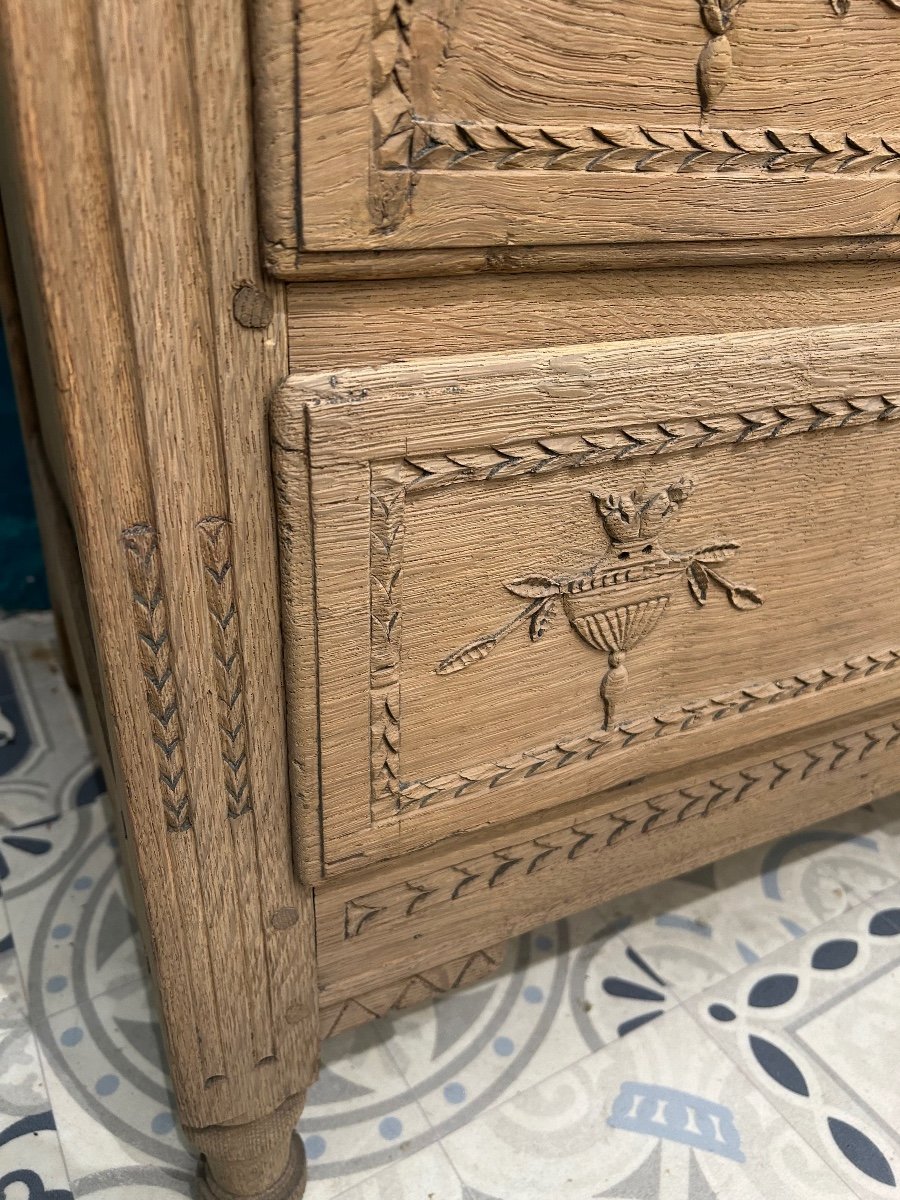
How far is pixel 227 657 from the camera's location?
0.41 meters

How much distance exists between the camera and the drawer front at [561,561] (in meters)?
0.39

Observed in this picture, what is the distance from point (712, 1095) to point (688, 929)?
16cm

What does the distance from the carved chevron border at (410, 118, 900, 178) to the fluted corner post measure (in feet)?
0.25

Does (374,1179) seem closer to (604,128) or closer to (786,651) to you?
(786,651)

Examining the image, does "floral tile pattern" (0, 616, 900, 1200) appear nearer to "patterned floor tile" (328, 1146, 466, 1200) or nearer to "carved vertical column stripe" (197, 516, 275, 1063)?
"patterned floor tile" (328, 1146, 466, 1200)

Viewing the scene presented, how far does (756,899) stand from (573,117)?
73 cm

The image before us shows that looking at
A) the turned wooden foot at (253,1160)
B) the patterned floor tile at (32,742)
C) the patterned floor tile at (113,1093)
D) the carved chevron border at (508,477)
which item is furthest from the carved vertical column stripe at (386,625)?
the patterned floor tile at (32,742)

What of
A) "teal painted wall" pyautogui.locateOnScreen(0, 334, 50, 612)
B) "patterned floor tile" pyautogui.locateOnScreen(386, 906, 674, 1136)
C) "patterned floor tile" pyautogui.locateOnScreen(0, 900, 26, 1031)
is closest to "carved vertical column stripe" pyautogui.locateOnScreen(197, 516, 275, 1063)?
"patterned floor tile" pyautogui.locateOnScreen(386, 906, 674, 1136)

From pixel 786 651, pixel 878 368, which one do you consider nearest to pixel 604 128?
pixel 878 368

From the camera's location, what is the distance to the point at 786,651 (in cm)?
56

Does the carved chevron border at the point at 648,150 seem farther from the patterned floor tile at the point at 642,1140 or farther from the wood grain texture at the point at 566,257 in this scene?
the patterned floor tile at the point at 642,1140

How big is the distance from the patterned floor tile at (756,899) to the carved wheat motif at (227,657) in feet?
1.62

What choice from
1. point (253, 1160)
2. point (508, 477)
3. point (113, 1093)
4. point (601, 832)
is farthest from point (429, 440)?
point (113, 1093)

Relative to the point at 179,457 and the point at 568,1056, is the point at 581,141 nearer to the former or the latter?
the point at 179,457
